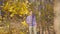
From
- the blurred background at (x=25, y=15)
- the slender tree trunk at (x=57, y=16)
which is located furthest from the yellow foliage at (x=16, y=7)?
the slender tree trunk at (x=57, y=16)

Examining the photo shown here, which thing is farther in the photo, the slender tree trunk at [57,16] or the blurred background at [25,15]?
the slender tree trunk at [57,16]

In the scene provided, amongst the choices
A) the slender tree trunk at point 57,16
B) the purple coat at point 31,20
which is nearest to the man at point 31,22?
the purple coat at point 31,20

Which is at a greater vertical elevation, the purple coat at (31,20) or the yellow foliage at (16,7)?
the yellow foliage at (16,7)

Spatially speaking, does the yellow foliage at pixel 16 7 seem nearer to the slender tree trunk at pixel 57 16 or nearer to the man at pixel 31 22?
the man at pixel 31 22

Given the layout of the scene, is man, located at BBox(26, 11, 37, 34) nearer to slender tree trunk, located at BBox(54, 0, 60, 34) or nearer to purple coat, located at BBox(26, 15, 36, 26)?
purple coat, located at BBox(26, 15, 36, 26)

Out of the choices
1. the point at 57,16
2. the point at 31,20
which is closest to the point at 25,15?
the point at 31,20

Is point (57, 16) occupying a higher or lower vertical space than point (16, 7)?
lower

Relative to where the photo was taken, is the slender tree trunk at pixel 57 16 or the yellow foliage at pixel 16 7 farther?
the slender tree trunk at pixel 57 16

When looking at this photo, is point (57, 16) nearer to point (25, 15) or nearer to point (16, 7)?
point (25, 15)

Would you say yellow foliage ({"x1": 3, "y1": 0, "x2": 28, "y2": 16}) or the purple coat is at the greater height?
yellow foliage ({"x1": 3, "y1": 0, "x2": 28, "y2": 16})

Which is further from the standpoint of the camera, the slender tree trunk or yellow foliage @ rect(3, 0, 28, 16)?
the slender tree trunk

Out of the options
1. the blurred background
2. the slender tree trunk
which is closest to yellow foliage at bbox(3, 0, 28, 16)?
the blurred background

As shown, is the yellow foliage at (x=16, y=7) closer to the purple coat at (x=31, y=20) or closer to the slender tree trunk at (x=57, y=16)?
the purple coat at (x=31, y=20)

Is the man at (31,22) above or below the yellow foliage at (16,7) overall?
below
